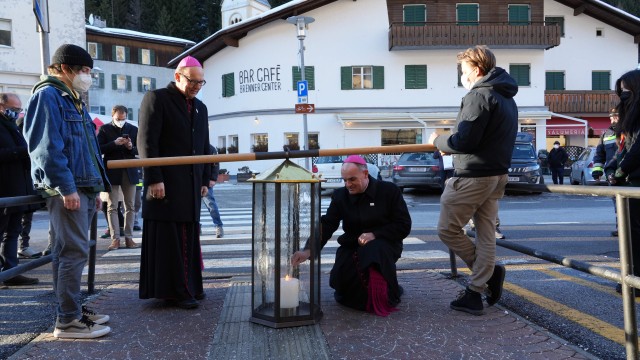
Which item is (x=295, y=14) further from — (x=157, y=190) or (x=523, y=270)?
(x=157, y=190)

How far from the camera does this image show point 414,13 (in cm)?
3562

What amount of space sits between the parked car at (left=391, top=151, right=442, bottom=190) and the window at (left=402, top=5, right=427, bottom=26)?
1844 centimetres

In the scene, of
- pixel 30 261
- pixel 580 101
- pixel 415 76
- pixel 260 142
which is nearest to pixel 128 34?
pixel 260 142

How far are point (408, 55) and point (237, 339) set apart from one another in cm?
3255

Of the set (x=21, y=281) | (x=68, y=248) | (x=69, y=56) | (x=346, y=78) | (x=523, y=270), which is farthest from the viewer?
(x=346, y=78)

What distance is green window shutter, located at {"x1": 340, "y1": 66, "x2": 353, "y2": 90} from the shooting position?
3478 cm

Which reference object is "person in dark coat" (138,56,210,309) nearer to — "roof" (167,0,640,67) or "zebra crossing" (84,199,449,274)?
"zebra crossing" (84,199,449,274)

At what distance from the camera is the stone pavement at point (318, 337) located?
3.75 meters

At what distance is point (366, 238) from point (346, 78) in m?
30.8

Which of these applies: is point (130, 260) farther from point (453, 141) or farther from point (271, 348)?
point (453, 141)

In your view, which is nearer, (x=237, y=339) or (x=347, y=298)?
(x=237, y=339)

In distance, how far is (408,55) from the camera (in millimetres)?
34969

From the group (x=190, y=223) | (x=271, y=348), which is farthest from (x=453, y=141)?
(x=190, y=223)

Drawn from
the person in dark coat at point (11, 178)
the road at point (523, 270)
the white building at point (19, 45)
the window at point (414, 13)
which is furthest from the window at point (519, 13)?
the person in dark coat at point (11, 178)
